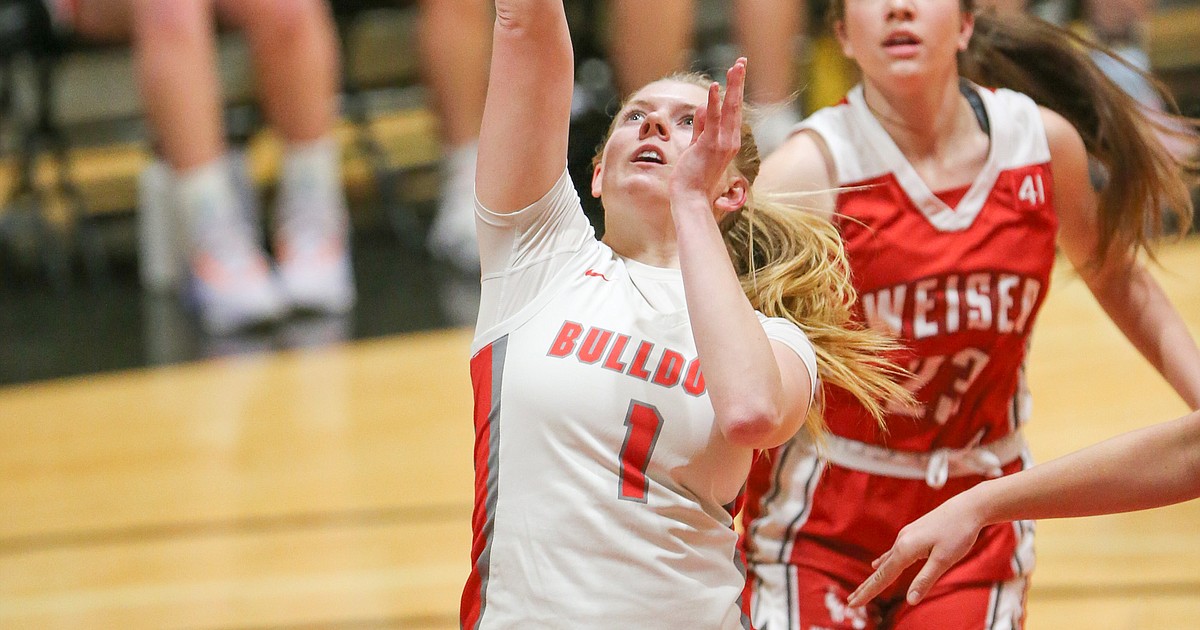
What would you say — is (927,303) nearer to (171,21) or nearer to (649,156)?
(649,156)

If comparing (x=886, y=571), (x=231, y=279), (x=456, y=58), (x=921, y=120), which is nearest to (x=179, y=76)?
(x=231, y=279)

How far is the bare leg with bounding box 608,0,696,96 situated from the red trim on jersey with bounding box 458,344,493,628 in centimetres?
382

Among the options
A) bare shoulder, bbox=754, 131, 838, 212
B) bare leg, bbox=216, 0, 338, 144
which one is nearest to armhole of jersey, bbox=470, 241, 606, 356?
bare shoulder, bbox=754, 131, 838, 212

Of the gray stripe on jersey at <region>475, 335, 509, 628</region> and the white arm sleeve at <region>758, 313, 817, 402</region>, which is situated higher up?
the white arm sleeve at <region>758, 313, 817, 402</region>

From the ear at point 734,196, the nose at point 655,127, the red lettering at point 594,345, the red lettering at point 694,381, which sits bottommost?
the red lettering at point 694,381

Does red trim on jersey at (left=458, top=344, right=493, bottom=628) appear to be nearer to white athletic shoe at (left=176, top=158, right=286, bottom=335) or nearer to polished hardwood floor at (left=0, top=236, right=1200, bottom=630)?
polished hardwood floor at (left=0, top=236, right=1200, bottom=630)

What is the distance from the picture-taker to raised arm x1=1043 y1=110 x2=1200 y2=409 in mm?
2387

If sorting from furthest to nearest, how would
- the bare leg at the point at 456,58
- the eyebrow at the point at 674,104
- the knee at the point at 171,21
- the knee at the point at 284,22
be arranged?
1. the bare leg at the point at 456,58
2. the knee at the point at 284,22
3. the knee at the point at 171,21
4. the eyebrow at the point at 674,104

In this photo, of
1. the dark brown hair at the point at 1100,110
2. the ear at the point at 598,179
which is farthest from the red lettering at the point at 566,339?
the dark brown hair at the point at 1100,110

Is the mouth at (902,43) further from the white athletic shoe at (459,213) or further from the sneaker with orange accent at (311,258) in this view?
the white athletic shoe at (459,213)

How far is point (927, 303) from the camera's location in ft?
7.55

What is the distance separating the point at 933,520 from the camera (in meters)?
1.72

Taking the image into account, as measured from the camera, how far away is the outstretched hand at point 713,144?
66.4 inches

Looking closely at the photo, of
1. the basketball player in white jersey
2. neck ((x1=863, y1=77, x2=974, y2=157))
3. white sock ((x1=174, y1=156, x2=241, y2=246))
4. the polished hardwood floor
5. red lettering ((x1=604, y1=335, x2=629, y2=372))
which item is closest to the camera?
the basketball player in white jersey
